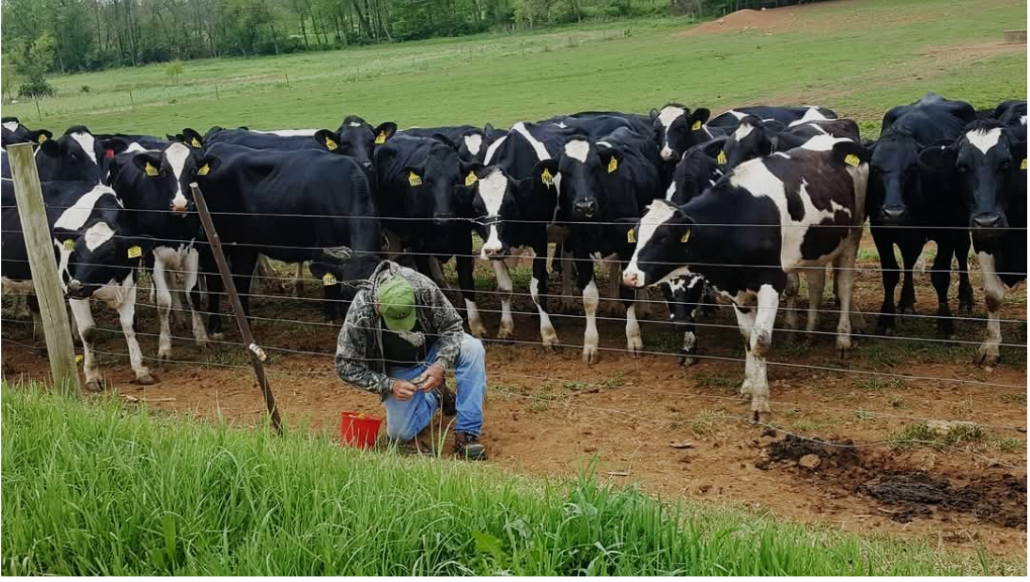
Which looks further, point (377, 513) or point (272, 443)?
point (272, 443)

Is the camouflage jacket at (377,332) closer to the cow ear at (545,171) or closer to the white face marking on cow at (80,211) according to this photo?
the cow ear at (545,171)

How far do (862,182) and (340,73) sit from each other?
50.1 m

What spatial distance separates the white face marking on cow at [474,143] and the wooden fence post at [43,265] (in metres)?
6.15

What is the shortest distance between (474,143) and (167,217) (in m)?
3.65

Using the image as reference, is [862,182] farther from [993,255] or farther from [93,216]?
[93,216]

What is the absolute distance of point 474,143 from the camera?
12703mm

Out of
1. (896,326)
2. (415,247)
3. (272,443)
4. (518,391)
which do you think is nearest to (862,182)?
(896,326)

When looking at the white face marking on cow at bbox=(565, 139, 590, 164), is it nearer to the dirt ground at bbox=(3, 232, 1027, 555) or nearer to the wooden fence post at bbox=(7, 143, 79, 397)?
the dirt ground at bbox=(3, 232, 1027, 555)

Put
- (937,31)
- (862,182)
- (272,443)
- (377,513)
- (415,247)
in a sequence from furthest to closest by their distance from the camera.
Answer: (937,31) → (415,247) → (862,182) → (272,443) → (377,513)

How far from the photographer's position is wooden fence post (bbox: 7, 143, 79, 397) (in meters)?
6.98

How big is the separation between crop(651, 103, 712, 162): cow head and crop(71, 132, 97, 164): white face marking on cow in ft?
21.8

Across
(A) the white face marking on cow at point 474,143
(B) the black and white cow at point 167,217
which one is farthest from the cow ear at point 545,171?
(B) the black and white cow at point 167,217

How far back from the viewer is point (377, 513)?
4.73m

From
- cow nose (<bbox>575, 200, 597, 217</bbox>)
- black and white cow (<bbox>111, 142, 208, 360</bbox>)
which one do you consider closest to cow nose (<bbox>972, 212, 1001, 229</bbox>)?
cow nose (<bbox>575, 200, 597, 217</bbox>)
